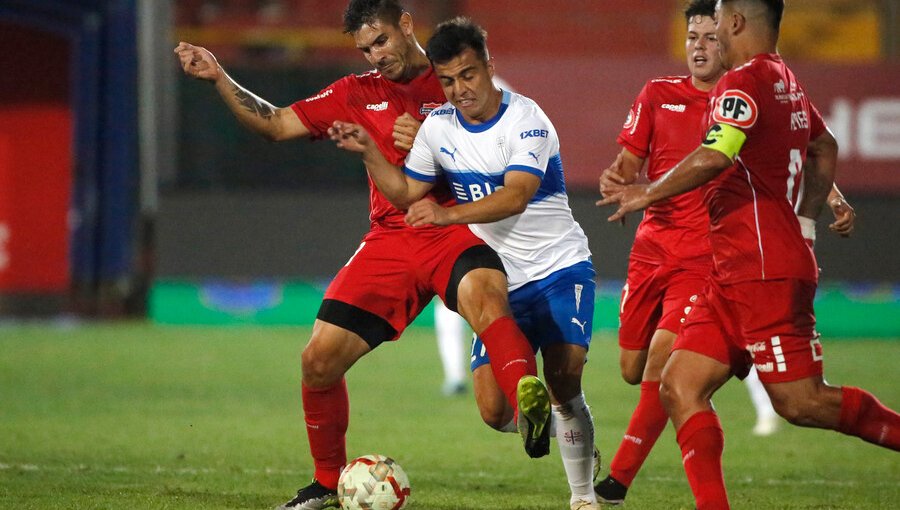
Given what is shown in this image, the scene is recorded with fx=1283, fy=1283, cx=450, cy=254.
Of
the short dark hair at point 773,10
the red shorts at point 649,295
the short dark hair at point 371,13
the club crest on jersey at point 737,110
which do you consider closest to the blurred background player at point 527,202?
the short dark hair at point 371,13

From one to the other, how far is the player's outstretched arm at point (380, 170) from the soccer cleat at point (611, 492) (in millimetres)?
1759

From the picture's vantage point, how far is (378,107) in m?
6.51

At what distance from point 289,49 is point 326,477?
13970 millimetres

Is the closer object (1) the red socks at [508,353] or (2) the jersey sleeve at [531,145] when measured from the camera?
(1) the red socks at [508,353]

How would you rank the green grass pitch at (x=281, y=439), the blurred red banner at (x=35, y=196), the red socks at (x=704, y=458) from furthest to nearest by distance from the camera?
Answer: the blurred red banner at (x=35, y=196)
the green grass pitch at (x=281, y=439)
the red socks at (x=704, y=458)

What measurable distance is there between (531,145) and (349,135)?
2.72 feet

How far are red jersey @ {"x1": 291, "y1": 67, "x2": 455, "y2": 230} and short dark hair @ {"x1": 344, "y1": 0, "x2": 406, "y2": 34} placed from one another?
33cm

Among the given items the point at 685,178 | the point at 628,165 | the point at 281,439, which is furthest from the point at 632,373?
the point at 281,439

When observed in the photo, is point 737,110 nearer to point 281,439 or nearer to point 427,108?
point 427,108

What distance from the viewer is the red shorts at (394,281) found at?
607 centimetres

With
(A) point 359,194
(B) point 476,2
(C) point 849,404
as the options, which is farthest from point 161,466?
(B) point 476,2

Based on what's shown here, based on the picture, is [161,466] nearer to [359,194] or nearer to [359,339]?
[359,339]

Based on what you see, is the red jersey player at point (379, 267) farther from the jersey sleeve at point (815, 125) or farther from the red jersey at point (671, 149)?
the jersey sleeve at point (815, 125)

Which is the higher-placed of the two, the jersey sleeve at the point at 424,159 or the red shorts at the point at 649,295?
the jersey sleeve at the point at 424,159
